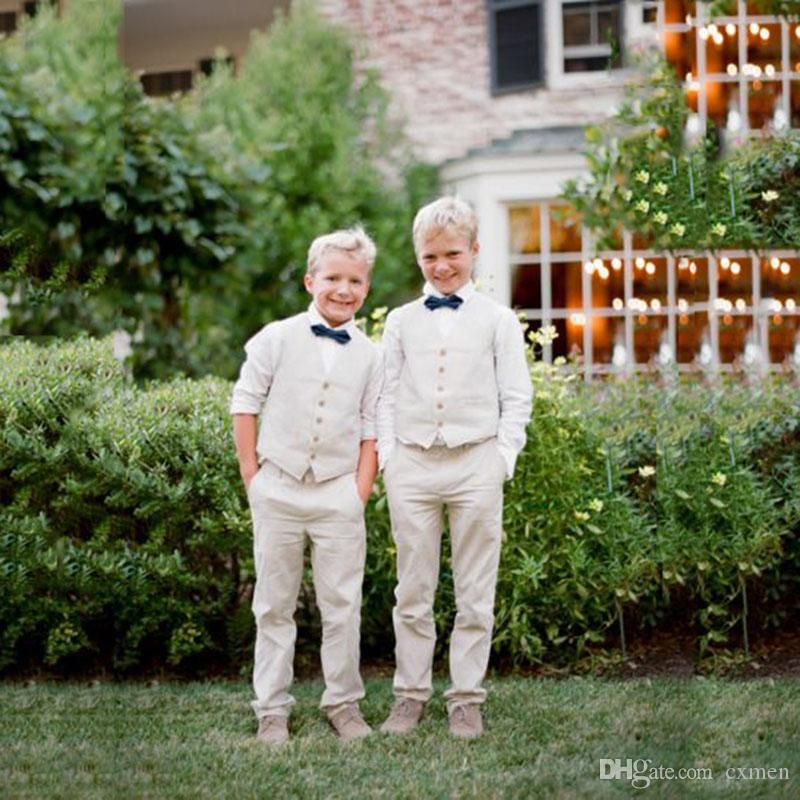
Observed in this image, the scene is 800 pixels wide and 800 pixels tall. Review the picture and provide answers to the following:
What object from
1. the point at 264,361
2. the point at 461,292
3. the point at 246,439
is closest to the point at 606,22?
the point at 461,292

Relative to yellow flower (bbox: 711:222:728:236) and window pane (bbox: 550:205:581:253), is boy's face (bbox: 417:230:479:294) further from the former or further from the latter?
window pane (bbox: 550:205:581:253)

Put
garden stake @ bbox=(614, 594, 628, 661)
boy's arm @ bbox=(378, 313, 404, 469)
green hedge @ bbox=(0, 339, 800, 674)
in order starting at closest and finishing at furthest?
boy's arm @ bbox=(378, 313, 404, 469) → green hedge @ bbox=(0, 339, 800, 674) → garden stake @ bbox=(614, 594, 628, 661)

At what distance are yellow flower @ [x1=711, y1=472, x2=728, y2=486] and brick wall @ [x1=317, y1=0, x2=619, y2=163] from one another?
2.40 metres

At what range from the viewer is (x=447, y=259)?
4.01 metres

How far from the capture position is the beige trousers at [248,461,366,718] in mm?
3926

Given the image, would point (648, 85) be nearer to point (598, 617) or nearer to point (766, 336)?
point (766, 336)

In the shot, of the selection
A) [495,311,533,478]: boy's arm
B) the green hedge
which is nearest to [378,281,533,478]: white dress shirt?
[495,311,533,478]: boy's arm

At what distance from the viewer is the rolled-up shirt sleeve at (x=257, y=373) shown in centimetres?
397

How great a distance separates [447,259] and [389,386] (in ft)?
1.36

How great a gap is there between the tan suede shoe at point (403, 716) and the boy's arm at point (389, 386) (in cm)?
71

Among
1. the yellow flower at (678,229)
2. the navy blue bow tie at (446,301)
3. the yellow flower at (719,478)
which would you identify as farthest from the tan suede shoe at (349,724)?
the yellow flower at (678,229)

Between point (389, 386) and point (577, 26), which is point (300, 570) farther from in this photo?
point (577, 26)

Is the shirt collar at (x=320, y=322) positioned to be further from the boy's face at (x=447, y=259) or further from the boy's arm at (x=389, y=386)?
the boy's face at (x=447, y=259)

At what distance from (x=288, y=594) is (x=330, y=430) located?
496 mm
